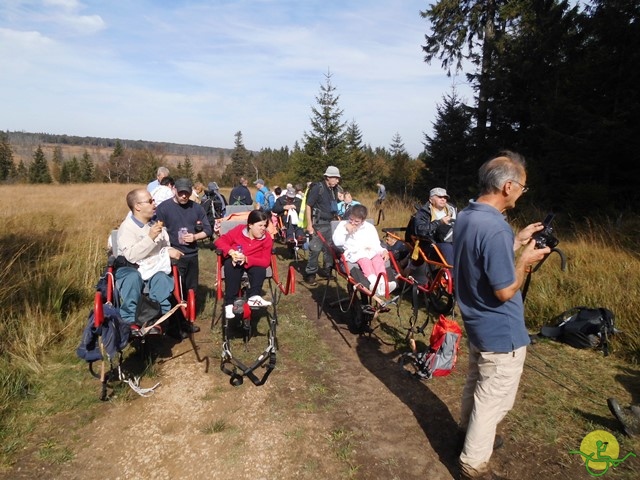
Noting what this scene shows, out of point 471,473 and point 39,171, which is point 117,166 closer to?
point 39,171

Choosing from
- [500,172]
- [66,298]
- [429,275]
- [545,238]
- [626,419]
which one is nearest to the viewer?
[500,172]

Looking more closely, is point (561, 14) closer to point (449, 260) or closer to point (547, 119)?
point (547, 119)

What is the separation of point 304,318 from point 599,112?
10035 mm

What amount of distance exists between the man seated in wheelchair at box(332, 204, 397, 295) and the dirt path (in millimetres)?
1349

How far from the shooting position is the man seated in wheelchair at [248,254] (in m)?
4.37

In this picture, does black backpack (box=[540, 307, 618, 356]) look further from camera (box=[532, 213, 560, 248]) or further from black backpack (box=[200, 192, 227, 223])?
black backpack (box=[200, 192, 227, 223])

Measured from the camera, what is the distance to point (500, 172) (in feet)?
7.41

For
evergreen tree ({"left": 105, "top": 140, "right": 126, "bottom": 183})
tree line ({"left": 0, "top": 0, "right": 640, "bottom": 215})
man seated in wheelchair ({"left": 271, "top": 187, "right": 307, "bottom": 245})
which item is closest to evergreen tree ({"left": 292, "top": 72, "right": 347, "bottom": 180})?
tree line ({"left": 0, "top": 0, "right": 640, "bottom": 215})

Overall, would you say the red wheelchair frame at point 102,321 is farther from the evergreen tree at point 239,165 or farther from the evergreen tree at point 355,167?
the evergreen tree at point 239,165

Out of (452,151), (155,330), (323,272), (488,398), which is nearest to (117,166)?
(452,151)

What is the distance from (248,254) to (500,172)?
2907 millimetres

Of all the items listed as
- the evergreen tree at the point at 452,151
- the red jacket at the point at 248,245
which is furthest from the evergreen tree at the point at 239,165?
the red jacket at the point at 248,245

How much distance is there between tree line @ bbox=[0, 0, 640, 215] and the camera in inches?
387

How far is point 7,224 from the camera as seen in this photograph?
859 cm
